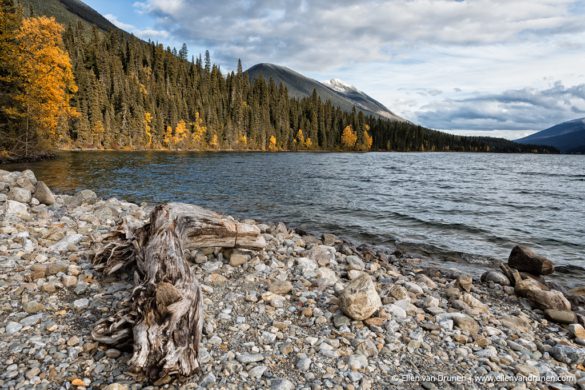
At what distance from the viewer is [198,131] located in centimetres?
10819

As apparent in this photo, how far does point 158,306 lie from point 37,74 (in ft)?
122

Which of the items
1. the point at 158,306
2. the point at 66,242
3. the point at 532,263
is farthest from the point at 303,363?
the point at 532,263

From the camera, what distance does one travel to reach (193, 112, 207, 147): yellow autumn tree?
4208 inches

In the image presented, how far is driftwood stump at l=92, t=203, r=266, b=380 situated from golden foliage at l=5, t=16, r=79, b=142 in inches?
1289

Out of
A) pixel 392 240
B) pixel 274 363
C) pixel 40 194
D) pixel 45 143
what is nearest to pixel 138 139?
pixel 45 143

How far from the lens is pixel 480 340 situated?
5.38m

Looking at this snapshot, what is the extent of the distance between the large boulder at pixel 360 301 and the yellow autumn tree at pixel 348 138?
481 feet

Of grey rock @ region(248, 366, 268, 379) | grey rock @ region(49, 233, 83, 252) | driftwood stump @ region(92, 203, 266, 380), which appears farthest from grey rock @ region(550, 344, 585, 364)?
grey rock @ region(49, 233, 83, 252)

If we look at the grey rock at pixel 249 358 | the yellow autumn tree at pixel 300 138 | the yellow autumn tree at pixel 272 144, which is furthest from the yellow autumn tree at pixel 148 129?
the grey rock at pixel 249 358

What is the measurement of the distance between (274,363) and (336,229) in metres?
10.6

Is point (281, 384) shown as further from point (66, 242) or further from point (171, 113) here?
point (171, 113)

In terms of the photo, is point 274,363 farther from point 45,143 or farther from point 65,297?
point 45,143

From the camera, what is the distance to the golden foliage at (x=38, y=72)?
2992cm

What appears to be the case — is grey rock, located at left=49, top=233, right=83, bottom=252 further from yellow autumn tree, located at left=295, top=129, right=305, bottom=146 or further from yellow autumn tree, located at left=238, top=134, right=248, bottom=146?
yellow autumn tree, located at left=295, top=129, right=305, bottom=146
